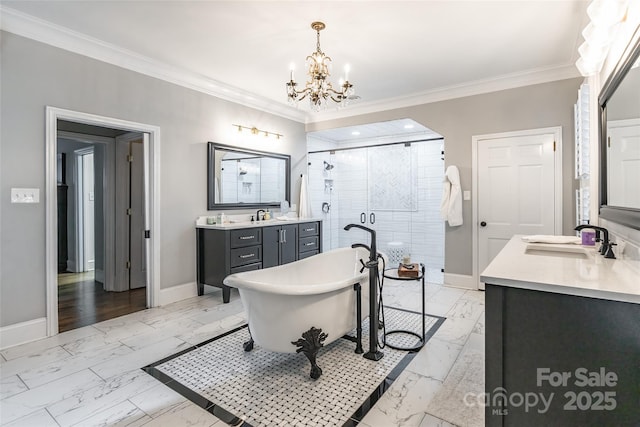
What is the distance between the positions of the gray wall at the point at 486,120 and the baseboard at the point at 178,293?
332 centimetres

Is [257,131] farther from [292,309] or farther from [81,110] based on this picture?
[292,309]

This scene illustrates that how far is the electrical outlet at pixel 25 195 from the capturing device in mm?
2619

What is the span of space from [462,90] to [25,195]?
4.75 m

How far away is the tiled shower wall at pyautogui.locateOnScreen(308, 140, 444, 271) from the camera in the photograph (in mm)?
5824

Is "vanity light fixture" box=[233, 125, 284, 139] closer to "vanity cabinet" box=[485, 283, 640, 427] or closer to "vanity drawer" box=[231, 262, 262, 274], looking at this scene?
"vanity drawer" box=[231, 262, 262, 274]

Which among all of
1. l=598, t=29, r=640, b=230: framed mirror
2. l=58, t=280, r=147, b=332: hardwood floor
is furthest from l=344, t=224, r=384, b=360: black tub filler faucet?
l=58, t=280, r=147, b=332: hardwood floor

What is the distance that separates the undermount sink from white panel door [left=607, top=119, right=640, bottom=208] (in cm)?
32

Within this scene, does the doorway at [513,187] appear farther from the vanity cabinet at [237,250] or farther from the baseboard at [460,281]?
the vanity cabinet at [237,250]

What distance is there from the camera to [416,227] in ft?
19.7

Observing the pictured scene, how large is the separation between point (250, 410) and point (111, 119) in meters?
2.97

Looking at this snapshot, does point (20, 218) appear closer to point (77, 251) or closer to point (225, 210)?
point (225, 210)

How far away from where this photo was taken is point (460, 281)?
4293mm

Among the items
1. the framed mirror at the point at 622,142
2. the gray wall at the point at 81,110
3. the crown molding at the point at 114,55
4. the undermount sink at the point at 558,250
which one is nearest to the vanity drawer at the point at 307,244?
the gray wall at the point at 81,110

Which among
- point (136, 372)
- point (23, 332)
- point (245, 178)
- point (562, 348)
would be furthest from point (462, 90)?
point (23, 332)
